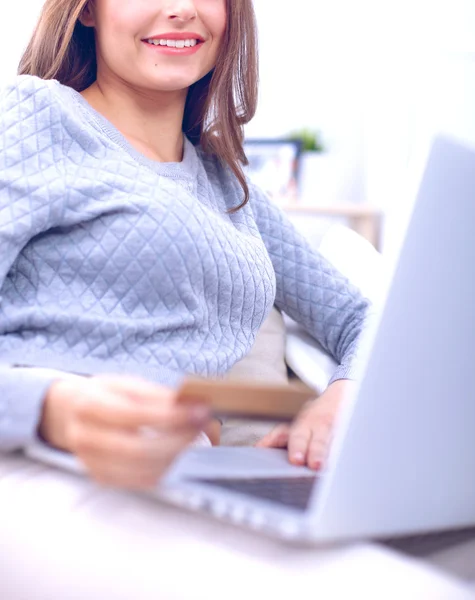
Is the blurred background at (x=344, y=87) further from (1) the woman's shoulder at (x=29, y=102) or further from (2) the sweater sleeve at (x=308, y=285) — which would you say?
(1) the woman's shoulder at (x=29, y=102)

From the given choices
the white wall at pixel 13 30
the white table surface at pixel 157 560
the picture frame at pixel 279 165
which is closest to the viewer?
the white table surface at pixel 157 560

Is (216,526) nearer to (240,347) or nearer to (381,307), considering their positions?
(381,307)

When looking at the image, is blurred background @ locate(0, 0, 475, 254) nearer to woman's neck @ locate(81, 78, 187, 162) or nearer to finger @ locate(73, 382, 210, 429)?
woman's neck @ locate(81, 78, 187, 162)

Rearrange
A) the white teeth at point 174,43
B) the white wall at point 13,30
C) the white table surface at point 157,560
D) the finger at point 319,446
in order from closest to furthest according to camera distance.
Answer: the white table surface at point 157,560, the finger at point 319,446, the white teeth at point 174,43, the white wall at point 13,30

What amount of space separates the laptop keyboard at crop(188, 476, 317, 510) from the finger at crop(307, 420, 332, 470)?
118 millimetres

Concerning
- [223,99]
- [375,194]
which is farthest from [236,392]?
[375,194]

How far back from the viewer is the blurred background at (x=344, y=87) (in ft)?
9.99

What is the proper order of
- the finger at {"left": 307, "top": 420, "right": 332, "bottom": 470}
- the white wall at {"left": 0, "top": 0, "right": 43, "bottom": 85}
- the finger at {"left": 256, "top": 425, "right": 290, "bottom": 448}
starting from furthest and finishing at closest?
1. the white wall at {"left": 0, "top": 0, "right": 43, "bottom": 85}
2. the finger at {"left": 256, "top": 425, "right": 290, "bottom": 448}
3. the finger at {"left": 307, "top": 420, "right": 332, "bottom": 470}

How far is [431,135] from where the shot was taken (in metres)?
0.54

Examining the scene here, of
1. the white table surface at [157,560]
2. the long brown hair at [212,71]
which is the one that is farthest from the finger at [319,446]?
the long brown hair at [212,71]

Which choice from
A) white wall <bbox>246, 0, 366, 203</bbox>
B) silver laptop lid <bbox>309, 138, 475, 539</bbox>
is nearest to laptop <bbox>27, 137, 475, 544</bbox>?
silver laptop lid <bbox>309, 138, 475, 539</bbox>

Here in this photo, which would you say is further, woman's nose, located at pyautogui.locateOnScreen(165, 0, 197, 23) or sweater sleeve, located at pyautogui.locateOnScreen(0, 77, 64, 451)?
woman's nose, located at pyautogui.locateOnScreen(165, 0, 197, 23)

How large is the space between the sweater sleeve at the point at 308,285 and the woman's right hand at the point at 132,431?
72 cm

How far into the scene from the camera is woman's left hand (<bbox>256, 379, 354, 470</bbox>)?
0.83 m
